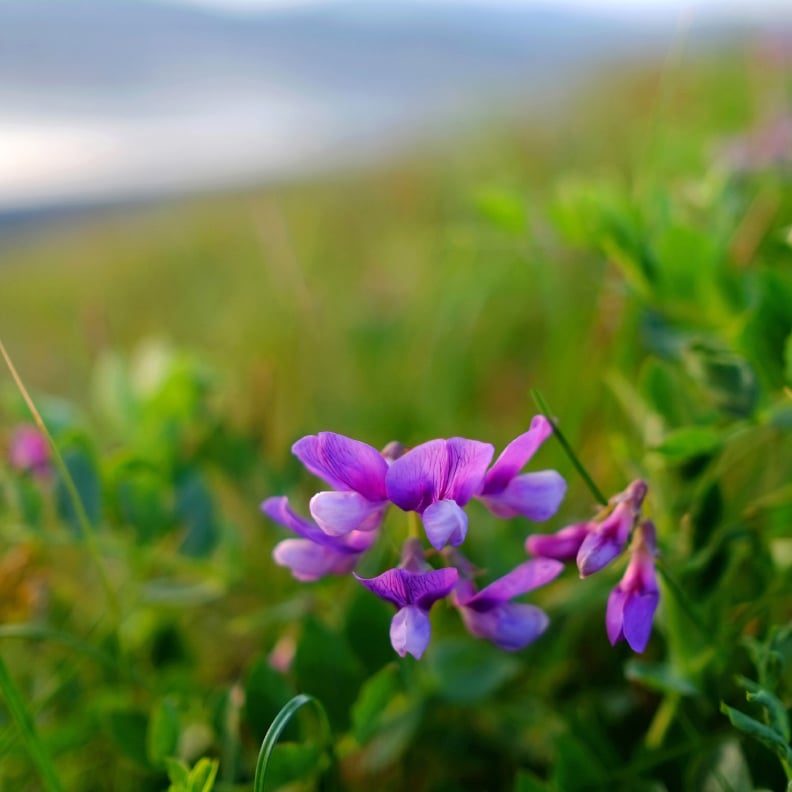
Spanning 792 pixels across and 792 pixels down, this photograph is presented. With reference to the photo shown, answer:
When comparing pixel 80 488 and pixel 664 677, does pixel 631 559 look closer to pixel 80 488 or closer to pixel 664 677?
pixel 664 677

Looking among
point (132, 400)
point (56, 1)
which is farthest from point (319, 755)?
point (56, 1)

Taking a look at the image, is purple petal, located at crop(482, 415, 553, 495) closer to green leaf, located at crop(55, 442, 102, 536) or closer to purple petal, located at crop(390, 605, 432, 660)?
purple petal, located at crop(390, 605, 432, 660)

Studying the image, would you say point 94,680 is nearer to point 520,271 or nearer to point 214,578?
point 214,578

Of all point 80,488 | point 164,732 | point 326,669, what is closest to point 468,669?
point 326,669

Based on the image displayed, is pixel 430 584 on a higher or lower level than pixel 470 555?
higher

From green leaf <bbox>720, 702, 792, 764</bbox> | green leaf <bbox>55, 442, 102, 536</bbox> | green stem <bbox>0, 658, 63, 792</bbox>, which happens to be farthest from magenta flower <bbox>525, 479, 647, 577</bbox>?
green leaf <bbox>55, 442, 102, 536</bbox>

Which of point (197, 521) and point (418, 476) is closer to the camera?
point (418, 476)
